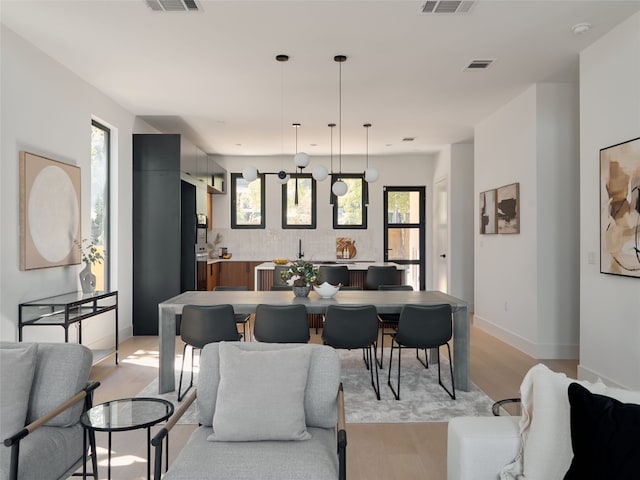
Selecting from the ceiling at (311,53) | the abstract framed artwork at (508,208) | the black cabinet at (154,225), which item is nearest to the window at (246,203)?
the ceiling at (311,53)

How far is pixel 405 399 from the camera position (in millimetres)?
3912

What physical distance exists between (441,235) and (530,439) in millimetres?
7695

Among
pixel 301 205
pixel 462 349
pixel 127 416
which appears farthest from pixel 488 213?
pixel 127 416

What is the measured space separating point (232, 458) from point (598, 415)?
4.39 ft

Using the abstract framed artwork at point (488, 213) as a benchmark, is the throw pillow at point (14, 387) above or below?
below

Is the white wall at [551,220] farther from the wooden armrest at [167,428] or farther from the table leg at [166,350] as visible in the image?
the wooden armrest at [167,428]

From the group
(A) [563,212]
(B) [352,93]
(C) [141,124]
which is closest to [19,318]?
(C) [141,124]

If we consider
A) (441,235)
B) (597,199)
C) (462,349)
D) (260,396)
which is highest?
(597,199)

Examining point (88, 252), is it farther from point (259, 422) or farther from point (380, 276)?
point (259, 422)

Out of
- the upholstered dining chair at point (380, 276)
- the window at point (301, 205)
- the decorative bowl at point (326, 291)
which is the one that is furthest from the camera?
the window at point (301, 205)

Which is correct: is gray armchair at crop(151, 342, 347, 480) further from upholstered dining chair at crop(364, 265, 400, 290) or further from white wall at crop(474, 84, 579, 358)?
upholstered dining chair at crop(364, 265, 400, 290)

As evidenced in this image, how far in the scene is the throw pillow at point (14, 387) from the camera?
→ 2068mm

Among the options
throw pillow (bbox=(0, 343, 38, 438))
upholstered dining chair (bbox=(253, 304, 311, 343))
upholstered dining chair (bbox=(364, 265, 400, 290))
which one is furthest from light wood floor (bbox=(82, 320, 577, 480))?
upholstered dining chair (bbox=(364, 265, 400, 290))

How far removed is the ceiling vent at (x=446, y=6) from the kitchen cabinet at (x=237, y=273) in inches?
249
